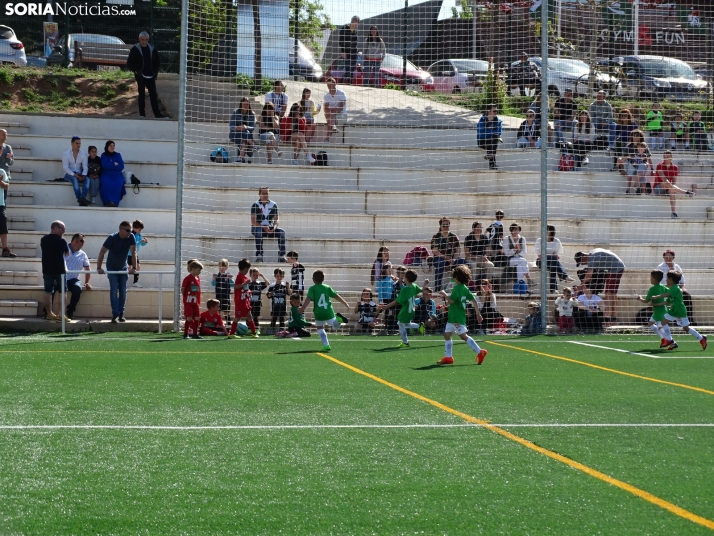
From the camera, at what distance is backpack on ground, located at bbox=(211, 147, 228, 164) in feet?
69.1

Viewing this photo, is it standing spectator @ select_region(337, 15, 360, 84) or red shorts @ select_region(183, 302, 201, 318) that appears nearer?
red shorts @ select_region(183, 302, 201, 318)

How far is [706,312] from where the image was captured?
19.2m

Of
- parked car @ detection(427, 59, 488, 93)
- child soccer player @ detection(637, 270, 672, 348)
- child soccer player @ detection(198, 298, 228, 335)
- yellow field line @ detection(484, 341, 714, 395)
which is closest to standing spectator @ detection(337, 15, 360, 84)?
parked car @ detection(427, 59, 488, 93)

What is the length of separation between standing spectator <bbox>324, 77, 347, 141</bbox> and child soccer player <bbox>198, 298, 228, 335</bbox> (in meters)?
6.31

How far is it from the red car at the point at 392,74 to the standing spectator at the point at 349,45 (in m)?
0.10

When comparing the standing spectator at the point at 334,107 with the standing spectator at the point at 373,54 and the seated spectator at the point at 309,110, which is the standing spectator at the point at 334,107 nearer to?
the seated spectator at the point at 309,110

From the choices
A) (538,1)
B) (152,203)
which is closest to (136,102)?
(152,203)

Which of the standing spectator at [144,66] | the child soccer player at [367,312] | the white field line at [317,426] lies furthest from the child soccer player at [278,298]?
the white field line at [317,426]

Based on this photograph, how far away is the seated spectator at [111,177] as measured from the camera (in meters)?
19.9

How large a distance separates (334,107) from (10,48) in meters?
11.0

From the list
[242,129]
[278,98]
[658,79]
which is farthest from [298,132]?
[658,79]

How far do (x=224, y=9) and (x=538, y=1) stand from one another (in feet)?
22.2

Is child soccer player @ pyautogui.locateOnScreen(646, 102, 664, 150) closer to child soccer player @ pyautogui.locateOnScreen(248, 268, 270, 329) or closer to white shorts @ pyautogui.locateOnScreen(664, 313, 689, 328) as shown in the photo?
white shorts @ pyautogui.locateOnScreen(664, 313, 689, 328)

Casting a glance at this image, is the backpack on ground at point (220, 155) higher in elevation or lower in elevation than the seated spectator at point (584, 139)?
lower
